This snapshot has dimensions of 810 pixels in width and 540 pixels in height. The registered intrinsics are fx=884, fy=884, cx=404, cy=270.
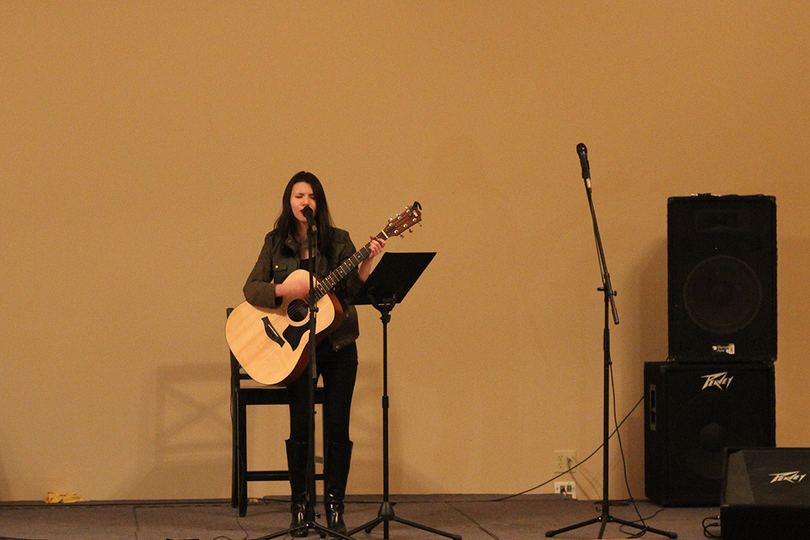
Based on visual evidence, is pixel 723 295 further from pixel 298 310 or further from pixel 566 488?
pixel 298 310

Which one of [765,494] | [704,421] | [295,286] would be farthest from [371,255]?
[704,421]

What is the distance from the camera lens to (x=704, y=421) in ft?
14.0

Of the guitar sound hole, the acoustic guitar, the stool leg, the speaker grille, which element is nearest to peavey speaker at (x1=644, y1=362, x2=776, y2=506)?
the speaker grille

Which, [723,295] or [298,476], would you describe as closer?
[298,476]

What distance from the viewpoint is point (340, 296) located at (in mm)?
3564

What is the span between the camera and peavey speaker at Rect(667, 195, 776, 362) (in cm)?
425

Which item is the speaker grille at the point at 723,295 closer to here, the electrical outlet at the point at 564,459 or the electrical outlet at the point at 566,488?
the electrical outlet at the point at 564,459

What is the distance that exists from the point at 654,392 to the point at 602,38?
194 centimetres

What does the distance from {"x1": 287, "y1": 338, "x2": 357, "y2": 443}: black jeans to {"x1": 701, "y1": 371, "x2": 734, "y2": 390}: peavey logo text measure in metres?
1.80

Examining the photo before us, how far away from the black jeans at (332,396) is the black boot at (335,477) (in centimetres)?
4

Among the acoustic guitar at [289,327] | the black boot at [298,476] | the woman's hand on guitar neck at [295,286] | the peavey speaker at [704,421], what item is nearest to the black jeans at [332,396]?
the black boot at [298,476]

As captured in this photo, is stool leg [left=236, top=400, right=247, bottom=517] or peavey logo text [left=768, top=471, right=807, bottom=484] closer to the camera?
peavey logo text [left=768, top=471, right=807, bottom=484]

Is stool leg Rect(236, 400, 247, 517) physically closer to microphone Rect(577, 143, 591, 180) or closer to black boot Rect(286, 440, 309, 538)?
black boot Rect(286, 440, 309, 538)

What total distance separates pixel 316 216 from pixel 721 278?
2.01 meters
